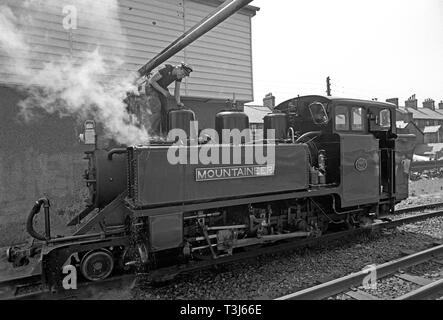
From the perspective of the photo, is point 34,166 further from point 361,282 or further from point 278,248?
point 361,282

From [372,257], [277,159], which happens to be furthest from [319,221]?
[277,159]

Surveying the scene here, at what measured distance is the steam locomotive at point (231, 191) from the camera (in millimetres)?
4094

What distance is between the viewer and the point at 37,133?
6938mm

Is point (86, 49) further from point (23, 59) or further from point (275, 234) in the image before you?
point (275, 234)

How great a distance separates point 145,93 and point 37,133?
3299 mm

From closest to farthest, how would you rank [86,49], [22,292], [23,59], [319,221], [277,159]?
[22,292]
[277,159]
[319,221]
[23,59]
[86,49]

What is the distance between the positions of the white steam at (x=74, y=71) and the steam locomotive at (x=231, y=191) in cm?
190

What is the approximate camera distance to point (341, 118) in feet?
20.1

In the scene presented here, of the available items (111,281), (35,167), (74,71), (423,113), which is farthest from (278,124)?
(423,113)

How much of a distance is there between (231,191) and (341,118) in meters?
2.91

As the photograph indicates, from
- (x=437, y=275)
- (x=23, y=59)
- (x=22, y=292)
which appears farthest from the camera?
(x=23, y=59)

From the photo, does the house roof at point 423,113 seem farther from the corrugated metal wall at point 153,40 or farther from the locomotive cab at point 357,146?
the locomotive cab at point 357,146

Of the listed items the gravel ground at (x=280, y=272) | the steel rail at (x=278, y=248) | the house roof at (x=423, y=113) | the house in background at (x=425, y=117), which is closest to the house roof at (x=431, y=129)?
the house in background at (x=425, y=117)
